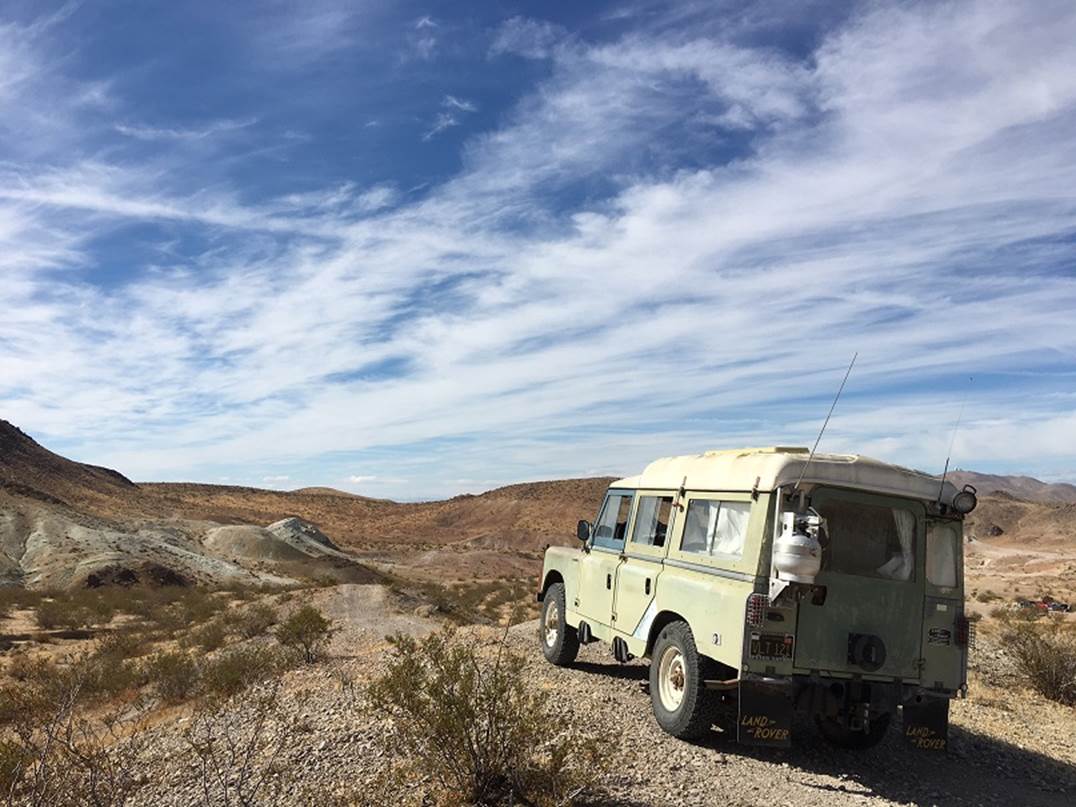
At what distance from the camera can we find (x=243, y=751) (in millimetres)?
7082

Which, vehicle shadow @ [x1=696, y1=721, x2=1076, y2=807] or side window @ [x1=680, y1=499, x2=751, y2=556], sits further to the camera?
side window @ [x1=680, y1=499, x2=751, y2=556]

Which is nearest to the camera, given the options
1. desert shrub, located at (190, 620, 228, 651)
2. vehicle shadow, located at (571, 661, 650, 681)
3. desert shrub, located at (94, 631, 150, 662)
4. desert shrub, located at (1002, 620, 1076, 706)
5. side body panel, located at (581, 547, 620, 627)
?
side body panel, located at (581, 547, 620, 627)

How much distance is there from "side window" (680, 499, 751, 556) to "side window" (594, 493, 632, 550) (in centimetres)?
153

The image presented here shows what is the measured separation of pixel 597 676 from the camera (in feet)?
33.2

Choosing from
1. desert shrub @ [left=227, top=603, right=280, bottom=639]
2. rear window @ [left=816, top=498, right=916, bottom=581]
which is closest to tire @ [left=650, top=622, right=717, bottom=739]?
rear window @ [left=816, top=498, right=916, bottom=581]

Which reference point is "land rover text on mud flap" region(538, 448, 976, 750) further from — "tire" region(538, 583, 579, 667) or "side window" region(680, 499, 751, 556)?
"tire" region(538, 583, 579, 667)

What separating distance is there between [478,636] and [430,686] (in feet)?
25.3

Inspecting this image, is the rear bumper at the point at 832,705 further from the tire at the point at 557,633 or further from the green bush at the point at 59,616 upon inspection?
the green bush at the point at 59,616

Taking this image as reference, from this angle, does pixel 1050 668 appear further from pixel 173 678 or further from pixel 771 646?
pixel 173 678

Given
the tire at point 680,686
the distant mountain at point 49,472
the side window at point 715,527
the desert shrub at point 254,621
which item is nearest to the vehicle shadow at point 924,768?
the tire at point 680,686

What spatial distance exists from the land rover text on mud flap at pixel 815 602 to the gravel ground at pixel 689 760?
37 cm

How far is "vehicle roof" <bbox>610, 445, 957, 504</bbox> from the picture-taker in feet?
22.6

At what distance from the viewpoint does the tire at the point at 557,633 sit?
10562 millimetres

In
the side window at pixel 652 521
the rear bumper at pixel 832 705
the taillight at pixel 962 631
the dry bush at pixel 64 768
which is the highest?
the side window at pixel 652 521
